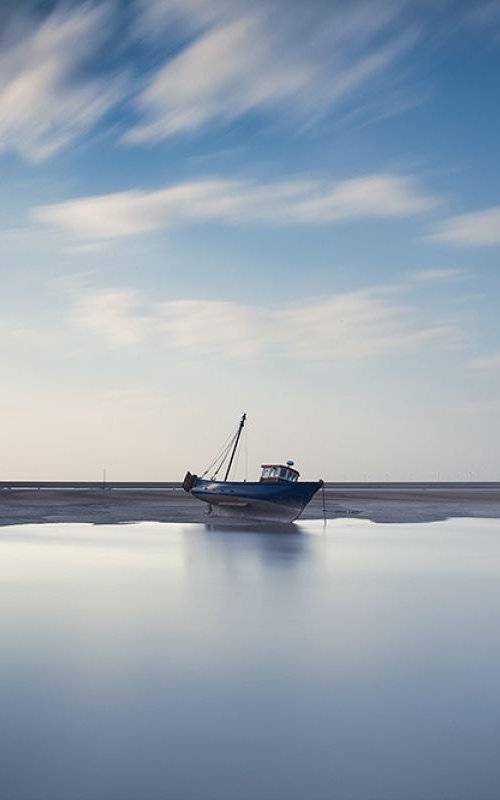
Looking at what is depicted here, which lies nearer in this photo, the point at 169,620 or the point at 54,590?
the point at 169,620

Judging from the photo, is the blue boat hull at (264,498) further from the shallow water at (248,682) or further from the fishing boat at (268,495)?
the shallow water at (248,682)

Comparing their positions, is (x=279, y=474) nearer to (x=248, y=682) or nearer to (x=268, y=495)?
(x=268, y=495)

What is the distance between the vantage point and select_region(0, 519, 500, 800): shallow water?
8.34m

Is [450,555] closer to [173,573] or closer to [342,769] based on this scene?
[173,573]

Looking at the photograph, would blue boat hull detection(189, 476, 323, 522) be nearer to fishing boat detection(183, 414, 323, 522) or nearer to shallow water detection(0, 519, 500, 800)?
fishing boat detection(183, 414, 323, 522)

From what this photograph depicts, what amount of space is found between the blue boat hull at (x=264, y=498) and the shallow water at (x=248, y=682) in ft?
89.5

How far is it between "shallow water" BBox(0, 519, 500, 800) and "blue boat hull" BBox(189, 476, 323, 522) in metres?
27.3

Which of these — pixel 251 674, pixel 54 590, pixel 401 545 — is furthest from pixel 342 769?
pixel 401 545

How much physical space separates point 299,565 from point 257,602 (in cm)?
842

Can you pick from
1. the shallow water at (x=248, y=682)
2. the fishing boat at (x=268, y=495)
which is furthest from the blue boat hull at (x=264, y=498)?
the shallow water at (x=248, y=682)

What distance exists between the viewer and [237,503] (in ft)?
187

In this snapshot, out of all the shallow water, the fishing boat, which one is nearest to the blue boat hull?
the fishing boat

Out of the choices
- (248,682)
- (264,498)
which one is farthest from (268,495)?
(248,682)

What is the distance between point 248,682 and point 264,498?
43186 millimetres
